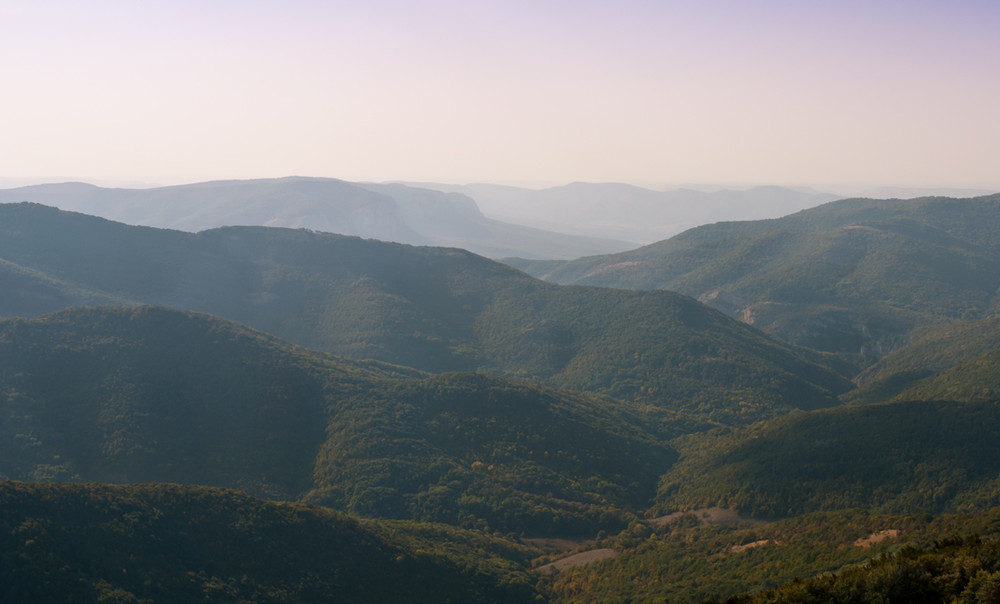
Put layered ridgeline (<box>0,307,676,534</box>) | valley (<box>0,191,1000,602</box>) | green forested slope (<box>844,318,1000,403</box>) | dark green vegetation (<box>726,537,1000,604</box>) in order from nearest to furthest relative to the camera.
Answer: dark green vegetation (<box>726,537,1000,604</box>) → valley (<box>0,191,1000,602</box>) → layered ridgeline (<box>0,307,676,534</box>) → green forested slope (<box>844,318,1000,403</box>)

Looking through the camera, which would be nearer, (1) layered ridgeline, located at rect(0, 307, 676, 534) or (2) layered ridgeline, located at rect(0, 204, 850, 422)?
(1) layered ridgeline, located at rect(0, 307, 676, 534)

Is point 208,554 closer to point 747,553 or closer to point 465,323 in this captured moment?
point 747,553

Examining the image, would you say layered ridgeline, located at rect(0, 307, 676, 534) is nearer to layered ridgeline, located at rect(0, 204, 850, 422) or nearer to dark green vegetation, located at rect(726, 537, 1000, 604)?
layered ridgeline, located at rect(0, 204, 850, 422)

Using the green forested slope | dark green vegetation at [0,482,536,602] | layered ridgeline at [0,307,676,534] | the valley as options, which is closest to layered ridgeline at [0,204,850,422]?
the valley

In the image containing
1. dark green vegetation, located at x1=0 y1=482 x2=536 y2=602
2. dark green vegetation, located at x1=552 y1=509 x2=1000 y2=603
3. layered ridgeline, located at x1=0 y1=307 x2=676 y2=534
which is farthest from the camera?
layered ridgeline, located at x1=0 y1=307 x2=676 y2=534

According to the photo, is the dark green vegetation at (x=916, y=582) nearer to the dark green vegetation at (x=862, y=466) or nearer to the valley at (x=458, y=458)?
the valley at (x=458, y=458)

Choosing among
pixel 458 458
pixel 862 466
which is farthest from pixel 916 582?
pixel 458 458
